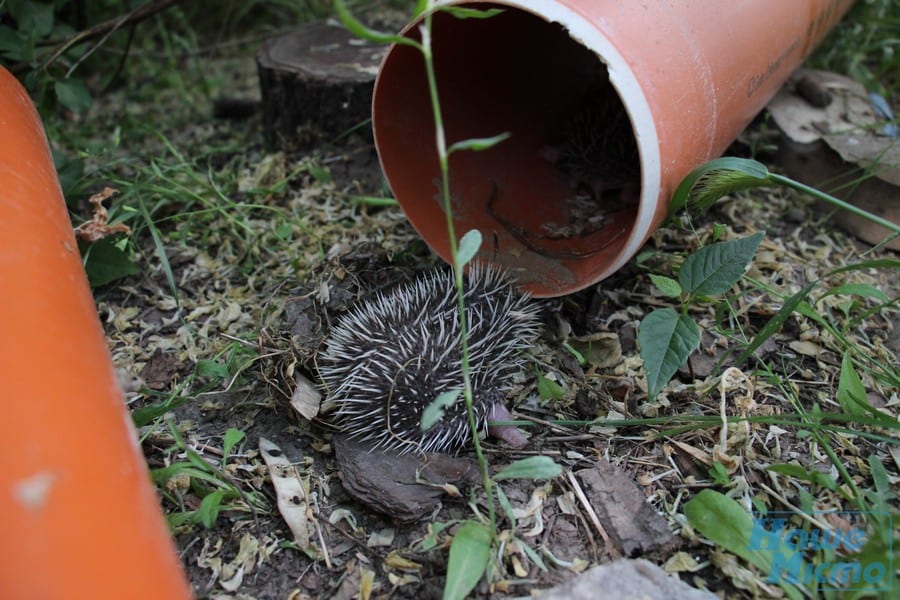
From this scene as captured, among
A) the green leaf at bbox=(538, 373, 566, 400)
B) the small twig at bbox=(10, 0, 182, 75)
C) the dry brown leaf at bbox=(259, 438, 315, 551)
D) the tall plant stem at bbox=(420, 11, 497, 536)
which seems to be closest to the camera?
the tall plant stem at bbox=(420, 11, 497, 536)

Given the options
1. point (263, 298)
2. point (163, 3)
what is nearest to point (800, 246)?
point (263, 298)

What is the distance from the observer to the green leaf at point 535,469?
5.37ft

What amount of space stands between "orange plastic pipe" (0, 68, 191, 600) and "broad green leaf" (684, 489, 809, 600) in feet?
3.94

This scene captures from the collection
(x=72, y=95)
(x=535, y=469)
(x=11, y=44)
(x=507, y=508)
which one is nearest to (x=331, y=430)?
(x=507, y=508)

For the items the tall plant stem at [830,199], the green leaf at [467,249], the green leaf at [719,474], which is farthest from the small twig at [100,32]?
the green leaf at [719,474]

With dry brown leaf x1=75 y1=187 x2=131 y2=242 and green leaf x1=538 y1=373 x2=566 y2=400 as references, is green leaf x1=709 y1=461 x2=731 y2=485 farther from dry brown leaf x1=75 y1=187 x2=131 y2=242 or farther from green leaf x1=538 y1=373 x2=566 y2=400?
dry brown leaf x1=75 y1=187 x2=131 y2=242

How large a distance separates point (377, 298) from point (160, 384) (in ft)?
2.49

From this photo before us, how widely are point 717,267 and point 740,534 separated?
2.41 feet

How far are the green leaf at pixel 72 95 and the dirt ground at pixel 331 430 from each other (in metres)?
0.59

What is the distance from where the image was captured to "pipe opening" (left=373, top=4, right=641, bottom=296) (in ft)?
8.00

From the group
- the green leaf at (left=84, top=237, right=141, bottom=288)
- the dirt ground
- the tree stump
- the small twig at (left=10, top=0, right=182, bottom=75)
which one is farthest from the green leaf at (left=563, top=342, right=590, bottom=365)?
the small twig at (left=10, top=0, right=182, bottom=75)

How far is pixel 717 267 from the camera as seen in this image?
2041mm

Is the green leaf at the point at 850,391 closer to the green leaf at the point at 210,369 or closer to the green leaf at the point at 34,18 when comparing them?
the green leaf at the point at 210,369

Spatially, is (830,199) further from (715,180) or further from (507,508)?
(507,508)
